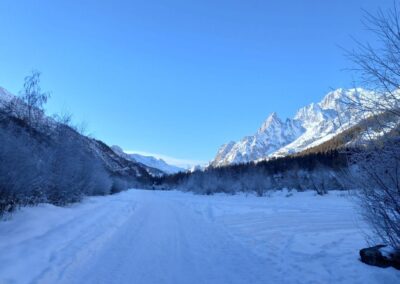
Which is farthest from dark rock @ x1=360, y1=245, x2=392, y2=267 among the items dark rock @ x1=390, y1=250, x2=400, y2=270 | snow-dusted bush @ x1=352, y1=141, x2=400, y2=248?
snow-dusted bush @ x1=352, y1=141, x2=400, y2=248

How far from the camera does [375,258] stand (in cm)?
591

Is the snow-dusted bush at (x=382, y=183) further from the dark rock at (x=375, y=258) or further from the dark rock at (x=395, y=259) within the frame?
the dark rock at (x=375, y=258)

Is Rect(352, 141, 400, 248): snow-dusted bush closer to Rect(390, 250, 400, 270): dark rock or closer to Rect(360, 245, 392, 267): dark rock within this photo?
Rect(390, 250, 400, 270): dark rock

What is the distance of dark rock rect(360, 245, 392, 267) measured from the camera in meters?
5.74

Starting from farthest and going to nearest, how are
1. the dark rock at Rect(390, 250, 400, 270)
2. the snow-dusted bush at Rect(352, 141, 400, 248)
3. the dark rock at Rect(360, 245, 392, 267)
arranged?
the dark rock at Rect(360, 245, 392, 267) < the dark rock at Rect(390, 250, 400, 270) < the snow-dusted bush at Rect(352, 141, 400, 248)

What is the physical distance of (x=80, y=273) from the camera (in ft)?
19.6

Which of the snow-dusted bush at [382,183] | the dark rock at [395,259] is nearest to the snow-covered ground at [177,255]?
the dark rock at [395,259]

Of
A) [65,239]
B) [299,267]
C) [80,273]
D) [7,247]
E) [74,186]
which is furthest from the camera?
[74,186]

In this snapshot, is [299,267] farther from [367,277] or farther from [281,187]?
[281,187]

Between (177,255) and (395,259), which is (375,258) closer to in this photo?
(395,259)

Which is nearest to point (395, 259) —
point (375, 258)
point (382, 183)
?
point (375, 258)

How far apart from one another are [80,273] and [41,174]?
33.9ft

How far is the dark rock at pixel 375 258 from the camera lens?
5738mm

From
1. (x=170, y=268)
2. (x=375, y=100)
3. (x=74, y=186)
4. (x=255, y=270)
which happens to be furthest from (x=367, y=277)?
(x=74, y=186)
